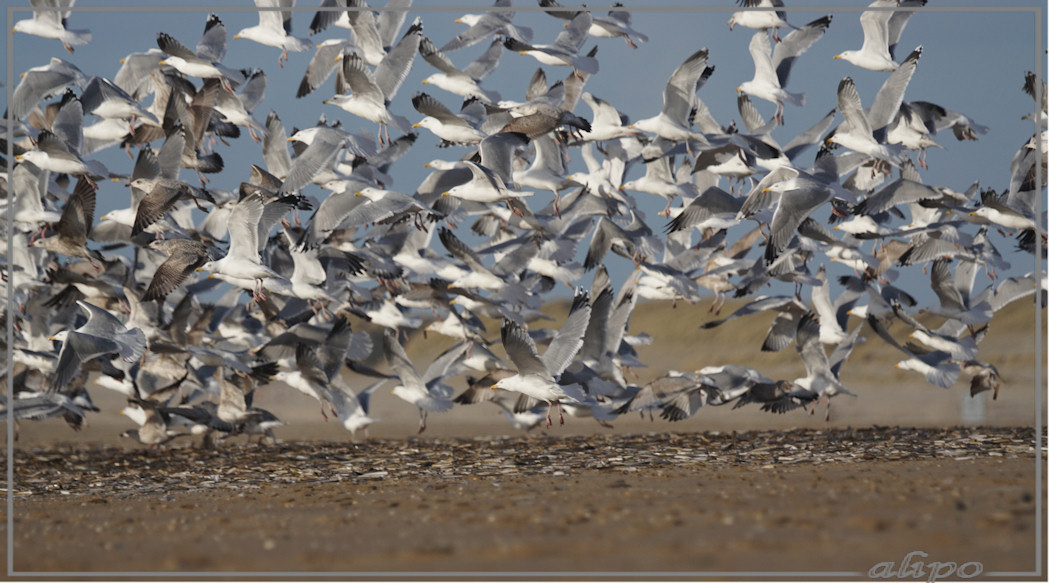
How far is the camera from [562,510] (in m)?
5.92

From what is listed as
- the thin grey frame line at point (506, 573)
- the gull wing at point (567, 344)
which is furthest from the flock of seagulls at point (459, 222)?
the thin grey frame line at point (506, 573)

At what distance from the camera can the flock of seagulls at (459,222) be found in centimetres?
1040

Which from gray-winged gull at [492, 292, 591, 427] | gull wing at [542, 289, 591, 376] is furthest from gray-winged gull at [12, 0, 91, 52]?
gull wing at [542, 289, 591, 376]

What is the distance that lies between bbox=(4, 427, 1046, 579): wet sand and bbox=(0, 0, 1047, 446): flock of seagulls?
1330 millimetres

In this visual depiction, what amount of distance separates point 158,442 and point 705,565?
10.2m

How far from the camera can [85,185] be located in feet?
35.1

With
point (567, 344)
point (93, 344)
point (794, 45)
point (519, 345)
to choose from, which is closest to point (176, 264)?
point (93, 344)

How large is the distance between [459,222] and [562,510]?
7.36 meters

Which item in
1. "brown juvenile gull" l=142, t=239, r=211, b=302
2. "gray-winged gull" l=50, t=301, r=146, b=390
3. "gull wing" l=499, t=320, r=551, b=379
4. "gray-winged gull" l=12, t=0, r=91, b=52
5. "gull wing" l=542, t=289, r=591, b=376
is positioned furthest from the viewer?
"gray-winged gull" l=12, t=0, r=91, b=52

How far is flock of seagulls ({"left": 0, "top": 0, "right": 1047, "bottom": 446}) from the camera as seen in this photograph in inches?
409

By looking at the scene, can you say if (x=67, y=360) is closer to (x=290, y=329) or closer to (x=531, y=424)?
(x=290, y=329)

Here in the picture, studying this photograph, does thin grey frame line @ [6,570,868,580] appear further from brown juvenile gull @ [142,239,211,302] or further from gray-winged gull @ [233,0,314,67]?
gray-winged gull @ [233,0,314,67]

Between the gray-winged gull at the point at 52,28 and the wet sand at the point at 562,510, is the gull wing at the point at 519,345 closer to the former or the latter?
the wet sand at the point at 562,510

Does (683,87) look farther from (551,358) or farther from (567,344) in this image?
(551,358)
